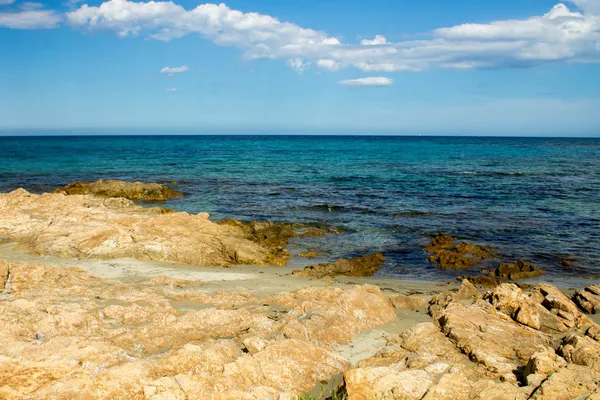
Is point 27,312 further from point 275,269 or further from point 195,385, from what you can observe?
point 275,269

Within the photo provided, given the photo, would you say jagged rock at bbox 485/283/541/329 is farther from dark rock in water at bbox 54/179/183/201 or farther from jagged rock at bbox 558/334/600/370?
dark rock in water at bbox 54/179/183/201

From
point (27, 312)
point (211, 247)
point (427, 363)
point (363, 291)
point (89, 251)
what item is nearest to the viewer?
point (427, 363)

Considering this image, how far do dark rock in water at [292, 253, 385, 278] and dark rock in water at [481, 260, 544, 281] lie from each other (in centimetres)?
312

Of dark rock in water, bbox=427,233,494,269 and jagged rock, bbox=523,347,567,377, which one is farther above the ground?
jagged rock, bbox=523,347,567,377

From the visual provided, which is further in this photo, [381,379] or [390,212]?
[390,212]

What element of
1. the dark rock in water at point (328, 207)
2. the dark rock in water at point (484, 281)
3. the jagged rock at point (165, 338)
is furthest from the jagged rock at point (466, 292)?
the dark rock in water at point (328, 207)

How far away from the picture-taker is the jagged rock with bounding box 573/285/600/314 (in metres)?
9.66

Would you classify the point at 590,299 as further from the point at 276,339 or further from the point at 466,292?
the point at 276,339

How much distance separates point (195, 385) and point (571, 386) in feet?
12.8

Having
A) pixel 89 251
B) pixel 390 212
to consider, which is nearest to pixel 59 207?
pixel 89 251

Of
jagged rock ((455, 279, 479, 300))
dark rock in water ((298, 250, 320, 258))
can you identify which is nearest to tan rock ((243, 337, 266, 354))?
jagged rock ((455, 279, 479, 300))

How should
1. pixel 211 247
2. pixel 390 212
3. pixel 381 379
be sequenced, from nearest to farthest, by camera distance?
pixel 381 379 < pixel 211 247 < pixel 390 212

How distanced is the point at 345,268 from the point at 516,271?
4611mm

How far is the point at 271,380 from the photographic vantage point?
559cm
